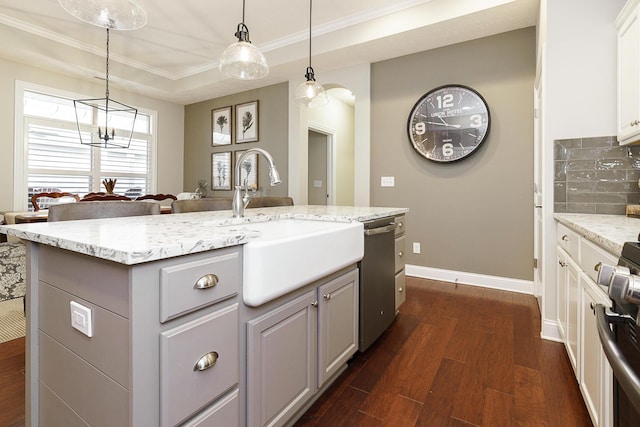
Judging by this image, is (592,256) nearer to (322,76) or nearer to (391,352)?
(391,352)

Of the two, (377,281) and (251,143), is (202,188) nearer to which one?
(251,143)

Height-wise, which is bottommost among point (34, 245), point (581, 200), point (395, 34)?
point (34, 245)

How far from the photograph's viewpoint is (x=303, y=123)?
15.5 ft

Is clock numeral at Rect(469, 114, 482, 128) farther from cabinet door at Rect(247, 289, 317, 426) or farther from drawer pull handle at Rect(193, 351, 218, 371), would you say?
drawer pull handle at Rect(193, 351, 218, 371)

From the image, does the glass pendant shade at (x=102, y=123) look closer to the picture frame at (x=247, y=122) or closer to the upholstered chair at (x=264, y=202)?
the picture frame at (x=247, y=122)

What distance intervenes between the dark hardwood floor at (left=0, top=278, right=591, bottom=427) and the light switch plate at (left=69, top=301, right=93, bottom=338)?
892 mm

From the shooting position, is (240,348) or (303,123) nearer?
(240,348)

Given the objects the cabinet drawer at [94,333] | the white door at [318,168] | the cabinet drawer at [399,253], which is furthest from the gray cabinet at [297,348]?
the white door at [318,168]

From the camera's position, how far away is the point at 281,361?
1223mm

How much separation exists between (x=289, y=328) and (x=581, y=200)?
201 centimetres

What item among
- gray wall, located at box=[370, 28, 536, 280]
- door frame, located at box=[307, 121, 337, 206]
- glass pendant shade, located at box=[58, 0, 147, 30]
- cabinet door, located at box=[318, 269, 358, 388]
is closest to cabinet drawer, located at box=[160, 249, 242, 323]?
cabinet door, located at box=[318, 269, 358, 388]

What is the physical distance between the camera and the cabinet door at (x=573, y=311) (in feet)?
4.96

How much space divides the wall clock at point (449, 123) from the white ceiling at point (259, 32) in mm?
569

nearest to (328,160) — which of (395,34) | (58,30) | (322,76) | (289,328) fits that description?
(322,76)
